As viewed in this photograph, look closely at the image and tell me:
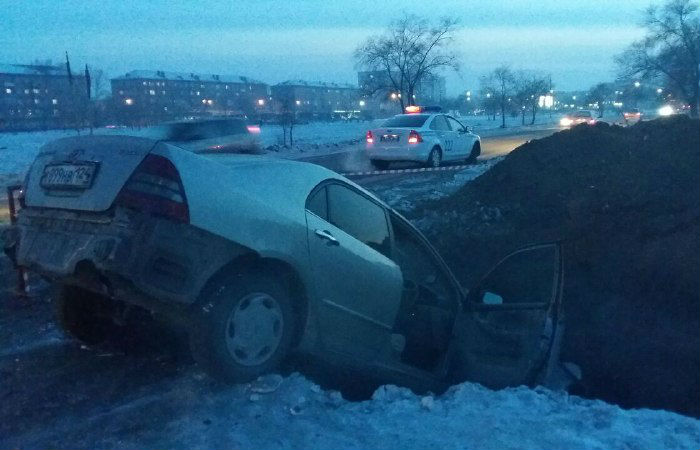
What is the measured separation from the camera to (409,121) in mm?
21578

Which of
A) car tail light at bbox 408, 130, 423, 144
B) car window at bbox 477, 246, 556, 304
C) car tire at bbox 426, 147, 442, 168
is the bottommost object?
car window at bbox 477, 246, 556, 304

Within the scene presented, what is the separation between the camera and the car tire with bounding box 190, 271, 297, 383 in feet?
14.2

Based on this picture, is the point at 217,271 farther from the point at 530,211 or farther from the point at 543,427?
the point at 530,211

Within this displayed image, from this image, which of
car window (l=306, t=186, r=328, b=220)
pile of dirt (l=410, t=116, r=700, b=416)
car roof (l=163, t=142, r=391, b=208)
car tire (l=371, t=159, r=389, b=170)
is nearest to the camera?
car roof (l=163, t=142, r=391, b=208)

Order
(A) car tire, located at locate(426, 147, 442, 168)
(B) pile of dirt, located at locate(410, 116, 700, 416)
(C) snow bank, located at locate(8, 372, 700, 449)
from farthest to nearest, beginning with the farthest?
(A) car tire, located at locate(426, 147, 442, 168) < (B) pile of dirt, located at locate(410, 116, 700, 416) < (C) snow bank, located at locate(8, 372, 700, 449)

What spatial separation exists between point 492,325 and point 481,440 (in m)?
2.44

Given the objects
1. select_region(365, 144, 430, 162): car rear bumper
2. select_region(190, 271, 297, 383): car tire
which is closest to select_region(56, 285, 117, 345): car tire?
select_region(190, 271, 297, 383): car tire

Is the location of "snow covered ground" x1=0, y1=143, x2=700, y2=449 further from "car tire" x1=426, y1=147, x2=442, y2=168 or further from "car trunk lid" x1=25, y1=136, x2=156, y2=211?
"car tire" x1=426, y1=147, x2=442, y2=168

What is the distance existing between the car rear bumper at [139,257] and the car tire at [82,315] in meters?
1.07

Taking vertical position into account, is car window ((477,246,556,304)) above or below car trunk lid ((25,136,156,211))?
below

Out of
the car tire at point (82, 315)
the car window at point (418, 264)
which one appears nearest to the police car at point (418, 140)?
the car window at point (418, 264)

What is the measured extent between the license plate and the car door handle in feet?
4.74

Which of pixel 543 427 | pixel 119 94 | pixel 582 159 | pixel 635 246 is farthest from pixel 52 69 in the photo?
pixel 543 427

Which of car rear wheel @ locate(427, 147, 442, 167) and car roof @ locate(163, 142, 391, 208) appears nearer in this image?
car roof @ locate(163, 142, 391, 208)
